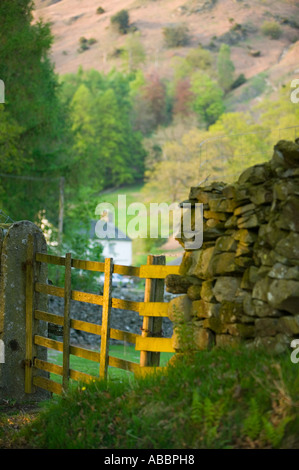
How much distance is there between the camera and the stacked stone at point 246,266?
14.8 ft

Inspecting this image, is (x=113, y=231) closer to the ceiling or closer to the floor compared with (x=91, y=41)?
closer to the floor

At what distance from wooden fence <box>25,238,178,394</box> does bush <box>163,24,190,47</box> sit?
101 m

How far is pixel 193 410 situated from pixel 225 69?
87158mm

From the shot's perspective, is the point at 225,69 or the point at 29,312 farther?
the point at 225,69

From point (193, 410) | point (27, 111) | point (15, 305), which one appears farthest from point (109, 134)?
point (193, 410)

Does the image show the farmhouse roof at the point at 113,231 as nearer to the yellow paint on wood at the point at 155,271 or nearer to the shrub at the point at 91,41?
the yellow paint on wood at the point at 155,271

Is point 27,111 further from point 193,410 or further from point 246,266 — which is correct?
point 193,410

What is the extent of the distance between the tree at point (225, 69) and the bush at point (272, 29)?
974 centimetres

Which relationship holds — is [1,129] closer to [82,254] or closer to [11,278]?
[82,254]

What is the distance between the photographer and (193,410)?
4.11 meters

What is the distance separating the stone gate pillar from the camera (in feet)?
23.6

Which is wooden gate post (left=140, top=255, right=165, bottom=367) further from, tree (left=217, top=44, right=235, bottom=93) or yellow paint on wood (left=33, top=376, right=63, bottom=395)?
tree (left=217, top=44, right=235, bottom=93)

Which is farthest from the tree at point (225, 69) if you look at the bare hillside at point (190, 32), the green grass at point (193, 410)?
the green grass at point (193, 410)
